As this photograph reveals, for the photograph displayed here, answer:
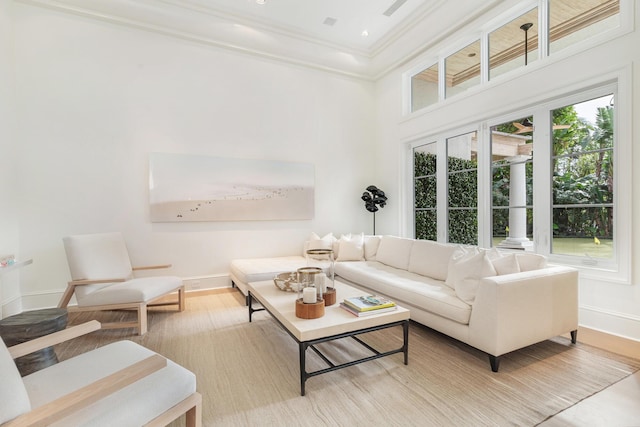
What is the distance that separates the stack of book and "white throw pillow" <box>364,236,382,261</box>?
7.01 feet

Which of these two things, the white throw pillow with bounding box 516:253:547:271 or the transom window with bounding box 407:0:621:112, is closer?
the white throw pillow with bounding box 516:253:547:271

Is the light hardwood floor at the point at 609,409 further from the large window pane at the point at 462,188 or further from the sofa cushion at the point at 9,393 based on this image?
the sofa cushion at the point at 9,393

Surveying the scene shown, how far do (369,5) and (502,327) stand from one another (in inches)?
164

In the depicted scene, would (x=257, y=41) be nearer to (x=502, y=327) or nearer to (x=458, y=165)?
(x=458, y=165)

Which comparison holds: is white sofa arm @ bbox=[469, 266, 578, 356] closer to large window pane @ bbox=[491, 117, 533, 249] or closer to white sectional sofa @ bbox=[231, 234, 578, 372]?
white sectional sofa @ bbox=[231, 234, 578, 372]

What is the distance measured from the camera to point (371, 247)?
4.58 metres

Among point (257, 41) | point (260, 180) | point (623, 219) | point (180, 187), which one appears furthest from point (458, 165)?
point (180, 187)

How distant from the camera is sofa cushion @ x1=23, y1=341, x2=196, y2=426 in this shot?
1.21 meters

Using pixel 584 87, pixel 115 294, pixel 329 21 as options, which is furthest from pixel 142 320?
pixel 584 87

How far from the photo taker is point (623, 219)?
8.85 ft

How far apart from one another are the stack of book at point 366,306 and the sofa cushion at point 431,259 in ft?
3.89

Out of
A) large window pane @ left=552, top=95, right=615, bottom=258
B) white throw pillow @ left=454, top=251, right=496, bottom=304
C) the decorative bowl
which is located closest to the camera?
white throw pillow @ left=454, top=251, right=496, bottom=304

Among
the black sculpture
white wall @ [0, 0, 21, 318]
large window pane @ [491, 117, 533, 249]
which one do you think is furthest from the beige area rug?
the black sculpture

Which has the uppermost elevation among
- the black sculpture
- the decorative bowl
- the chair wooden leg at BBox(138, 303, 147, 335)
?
the black sculpture
